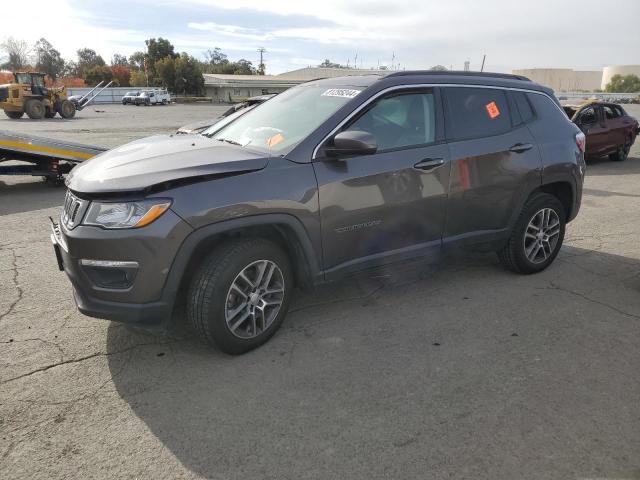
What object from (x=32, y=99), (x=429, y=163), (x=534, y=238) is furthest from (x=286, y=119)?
(x=32, y=99)

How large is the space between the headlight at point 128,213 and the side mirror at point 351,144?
3.78 feet

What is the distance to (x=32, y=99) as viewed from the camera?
30.0 meters

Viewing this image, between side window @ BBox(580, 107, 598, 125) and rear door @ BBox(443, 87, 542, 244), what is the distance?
937cm

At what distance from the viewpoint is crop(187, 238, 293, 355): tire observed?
124 inches

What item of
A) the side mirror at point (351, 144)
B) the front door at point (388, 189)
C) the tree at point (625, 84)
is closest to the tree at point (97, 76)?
the front door at point (388, 189)

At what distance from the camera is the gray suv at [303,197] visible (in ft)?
9.73

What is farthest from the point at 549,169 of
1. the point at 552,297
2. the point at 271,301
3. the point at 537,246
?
the point at 271,301

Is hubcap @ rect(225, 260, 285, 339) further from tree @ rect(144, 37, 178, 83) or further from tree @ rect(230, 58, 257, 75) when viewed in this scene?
tree @ rect(230, 58, 257, 75)

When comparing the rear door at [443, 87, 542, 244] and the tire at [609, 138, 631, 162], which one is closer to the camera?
the rear door at [443, 87, 542, 244]

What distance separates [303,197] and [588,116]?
39.4 feet

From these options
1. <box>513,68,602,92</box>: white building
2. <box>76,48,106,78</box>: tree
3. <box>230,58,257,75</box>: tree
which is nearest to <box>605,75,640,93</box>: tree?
<box>513,68,602,92</box>: white building

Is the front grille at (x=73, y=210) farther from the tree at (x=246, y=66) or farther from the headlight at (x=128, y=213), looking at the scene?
the tree at (x=246, y=66)

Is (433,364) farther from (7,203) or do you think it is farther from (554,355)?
(7,203)

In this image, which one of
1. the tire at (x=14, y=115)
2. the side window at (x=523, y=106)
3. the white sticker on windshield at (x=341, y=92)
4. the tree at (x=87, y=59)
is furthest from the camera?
the tree at (x=87, y=59)
